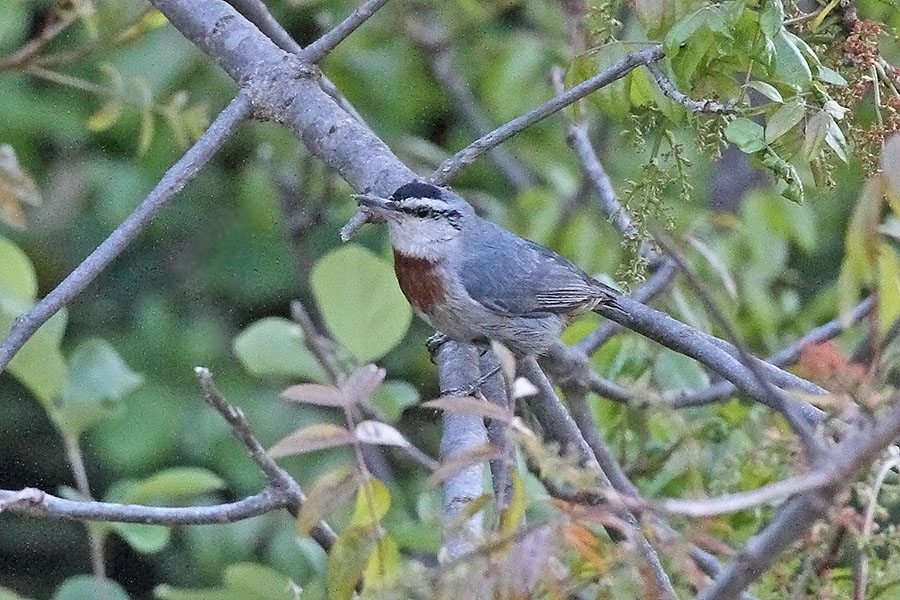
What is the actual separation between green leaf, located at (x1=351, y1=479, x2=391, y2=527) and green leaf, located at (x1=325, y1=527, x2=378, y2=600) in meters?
0.02

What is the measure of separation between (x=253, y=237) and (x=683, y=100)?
3.41m

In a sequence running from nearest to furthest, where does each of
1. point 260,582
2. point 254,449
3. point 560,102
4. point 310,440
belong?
point 310,440 < point 254,449 < point 560,102 < point 260,582

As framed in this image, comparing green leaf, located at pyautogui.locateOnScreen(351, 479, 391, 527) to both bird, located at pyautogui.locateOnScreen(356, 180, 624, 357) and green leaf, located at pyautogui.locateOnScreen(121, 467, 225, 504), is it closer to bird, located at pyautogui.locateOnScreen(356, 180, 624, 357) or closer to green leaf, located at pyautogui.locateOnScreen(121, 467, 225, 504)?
green leaf, located at pyautogui.locateOnScreen(121, 467, 225, 504)

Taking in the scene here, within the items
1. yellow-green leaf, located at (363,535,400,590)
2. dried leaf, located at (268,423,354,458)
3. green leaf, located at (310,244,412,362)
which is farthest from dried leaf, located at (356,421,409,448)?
green leaf, located at (310,244,412,362)

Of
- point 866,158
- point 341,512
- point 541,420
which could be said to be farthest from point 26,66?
point 866,158

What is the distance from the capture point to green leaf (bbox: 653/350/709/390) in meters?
3.14

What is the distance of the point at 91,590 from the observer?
114 inches

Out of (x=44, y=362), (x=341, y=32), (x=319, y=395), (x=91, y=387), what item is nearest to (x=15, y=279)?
(x=44, y=362)

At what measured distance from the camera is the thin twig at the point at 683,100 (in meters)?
2.14

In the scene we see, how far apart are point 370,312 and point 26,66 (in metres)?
1.34

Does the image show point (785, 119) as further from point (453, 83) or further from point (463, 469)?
point (453, 83)

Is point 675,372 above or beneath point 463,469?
beneath

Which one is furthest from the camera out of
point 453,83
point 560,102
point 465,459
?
point 453,83

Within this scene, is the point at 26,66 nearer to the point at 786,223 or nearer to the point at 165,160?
the point at 165,160
